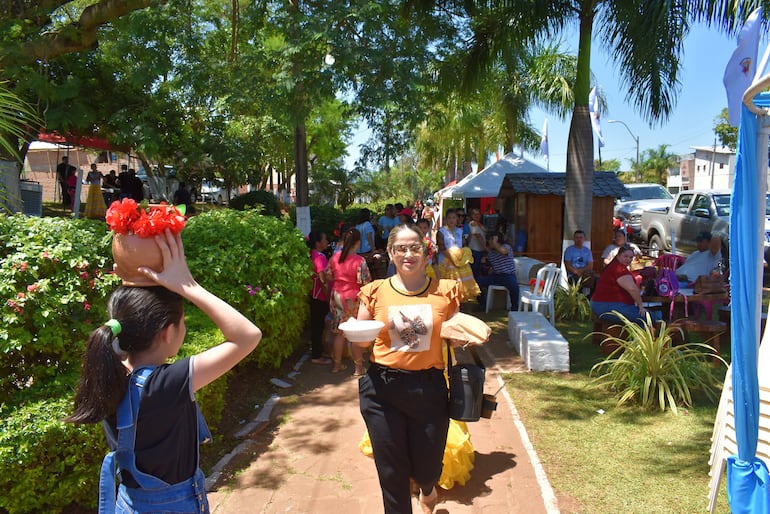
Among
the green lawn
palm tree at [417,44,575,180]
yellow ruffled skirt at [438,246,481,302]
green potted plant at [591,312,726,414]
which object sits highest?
palm tree at [417,44,575,180]

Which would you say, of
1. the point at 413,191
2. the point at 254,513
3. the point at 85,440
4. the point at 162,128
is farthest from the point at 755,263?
the point at 413,191

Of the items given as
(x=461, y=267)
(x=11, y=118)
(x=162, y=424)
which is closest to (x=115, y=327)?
(x=162, y=424)

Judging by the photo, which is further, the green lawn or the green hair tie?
the green lawn

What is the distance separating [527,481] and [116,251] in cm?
331

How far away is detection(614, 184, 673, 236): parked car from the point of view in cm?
1961

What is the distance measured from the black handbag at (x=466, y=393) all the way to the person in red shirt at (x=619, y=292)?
423cm

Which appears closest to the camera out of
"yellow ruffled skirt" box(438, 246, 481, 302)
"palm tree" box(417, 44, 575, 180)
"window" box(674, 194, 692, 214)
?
"yellow ruffled skirt" box(438, 246, 481, 302)

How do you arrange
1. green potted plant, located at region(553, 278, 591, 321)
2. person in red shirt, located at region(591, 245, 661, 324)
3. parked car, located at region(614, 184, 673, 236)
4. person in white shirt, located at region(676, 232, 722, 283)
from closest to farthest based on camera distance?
person in red shirt, located at region(591, 245, 661, 324) < person in white shirt, located at region(676, 232, 722, 283) < green potted plant, located at region(553, 278, 591, 321) < parked car, located at region(614, 184, 673, 236)

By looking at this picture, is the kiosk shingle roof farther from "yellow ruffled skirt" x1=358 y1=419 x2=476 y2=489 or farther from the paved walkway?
"yellow ruffled skirt" x1=358 y1=419 x2=476 y2=489

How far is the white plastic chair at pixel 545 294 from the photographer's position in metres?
8.60

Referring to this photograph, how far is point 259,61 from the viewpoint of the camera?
9.12 m

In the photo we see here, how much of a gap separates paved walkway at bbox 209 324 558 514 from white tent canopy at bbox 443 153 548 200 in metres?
12.1

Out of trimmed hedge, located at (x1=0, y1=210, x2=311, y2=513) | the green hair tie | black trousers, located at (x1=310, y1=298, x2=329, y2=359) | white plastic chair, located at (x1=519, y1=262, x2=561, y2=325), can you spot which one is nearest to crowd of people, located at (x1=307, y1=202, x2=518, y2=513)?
the green hair tie

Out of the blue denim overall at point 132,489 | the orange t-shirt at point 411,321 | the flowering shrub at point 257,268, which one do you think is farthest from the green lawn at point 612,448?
the blue denim overall at point 132,489
